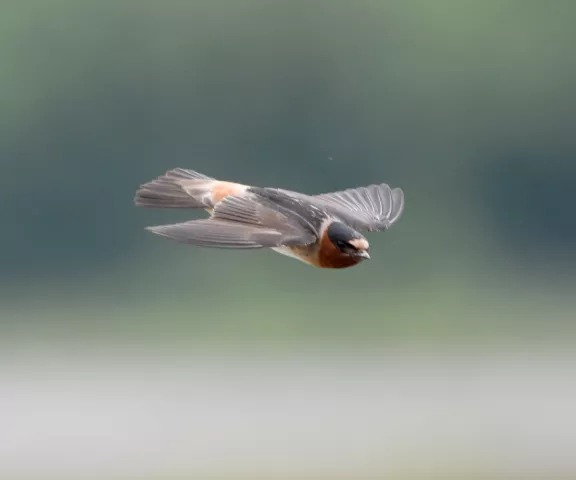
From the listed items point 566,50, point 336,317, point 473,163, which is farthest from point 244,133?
point 566,50

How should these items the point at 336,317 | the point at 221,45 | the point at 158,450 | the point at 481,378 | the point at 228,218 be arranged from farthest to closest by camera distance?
the point at 221,45 < the point at 336,317 < the point at 481,378 < the point at 158,450 < the point at 228,218

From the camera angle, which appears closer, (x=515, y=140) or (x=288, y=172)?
(x=288, y=172)

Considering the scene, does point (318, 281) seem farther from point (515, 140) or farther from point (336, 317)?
point (515, 140)

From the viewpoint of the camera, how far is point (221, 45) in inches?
661

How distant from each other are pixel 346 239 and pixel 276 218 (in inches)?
12.0

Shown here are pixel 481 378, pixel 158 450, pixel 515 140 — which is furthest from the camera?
pixel 515 140

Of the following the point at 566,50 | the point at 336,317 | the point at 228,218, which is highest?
the point at 566,50

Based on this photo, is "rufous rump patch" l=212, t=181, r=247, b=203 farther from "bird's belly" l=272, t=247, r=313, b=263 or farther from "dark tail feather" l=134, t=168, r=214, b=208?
"bird's belly" l=272, t=247, r=313, b=263

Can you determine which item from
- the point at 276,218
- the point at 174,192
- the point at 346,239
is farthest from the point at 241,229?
the point at 174,192

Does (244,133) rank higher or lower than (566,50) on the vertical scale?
lower

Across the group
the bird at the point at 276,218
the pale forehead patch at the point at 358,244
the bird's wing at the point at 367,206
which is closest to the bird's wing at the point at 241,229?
the bird at the point at 276,218

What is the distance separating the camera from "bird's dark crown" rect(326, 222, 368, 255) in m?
4.18

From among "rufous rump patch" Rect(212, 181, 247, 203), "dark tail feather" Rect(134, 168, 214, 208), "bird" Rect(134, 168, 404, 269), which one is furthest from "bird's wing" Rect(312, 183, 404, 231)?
"dark tail feather" Rect(134, 168, 214, 208)

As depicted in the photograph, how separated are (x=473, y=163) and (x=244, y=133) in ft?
11.4
